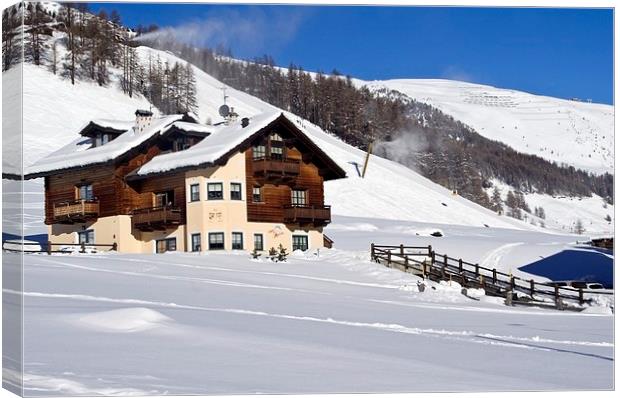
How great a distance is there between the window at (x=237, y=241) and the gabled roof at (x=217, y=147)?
7.90 ft

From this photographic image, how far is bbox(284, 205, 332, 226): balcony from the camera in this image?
34250 millimetres

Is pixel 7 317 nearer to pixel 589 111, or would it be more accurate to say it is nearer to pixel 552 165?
pixel 589 111

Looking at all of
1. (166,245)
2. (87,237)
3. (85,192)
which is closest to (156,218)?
(166,245)

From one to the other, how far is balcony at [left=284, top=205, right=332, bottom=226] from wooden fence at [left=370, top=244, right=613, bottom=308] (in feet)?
12.5

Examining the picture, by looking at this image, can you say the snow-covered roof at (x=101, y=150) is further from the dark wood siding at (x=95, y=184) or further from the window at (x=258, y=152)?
the window at (x=258, y=152)

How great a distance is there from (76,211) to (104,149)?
228 cm

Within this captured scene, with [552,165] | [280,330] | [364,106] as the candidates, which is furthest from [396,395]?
[364,106]

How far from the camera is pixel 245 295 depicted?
22.5m

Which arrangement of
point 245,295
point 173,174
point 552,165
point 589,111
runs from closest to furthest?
point 589,111 → point 245,295 → point 552,165 → point 173,174

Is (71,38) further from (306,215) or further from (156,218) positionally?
(306,215)

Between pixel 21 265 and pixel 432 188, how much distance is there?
21.8 metres

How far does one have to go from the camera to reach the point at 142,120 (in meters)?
33.5

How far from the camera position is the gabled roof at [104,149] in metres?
32.0

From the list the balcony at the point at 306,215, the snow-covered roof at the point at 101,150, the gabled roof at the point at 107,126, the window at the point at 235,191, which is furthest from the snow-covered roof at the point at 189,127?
the balcony at the point at 306,215
